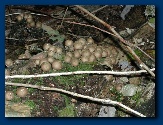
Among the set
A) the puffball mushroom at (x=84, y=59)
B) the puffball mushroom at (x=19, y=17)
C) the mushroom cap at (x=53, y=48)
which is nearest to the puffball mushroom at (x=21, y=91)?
the mushroom cap at (x=53, y=48)

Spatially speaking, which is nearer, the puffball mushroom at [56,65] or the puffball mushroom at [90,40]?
the puffball mushroom at [56,65]

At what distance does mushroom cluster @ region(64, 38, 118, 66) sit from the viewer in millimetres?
3213

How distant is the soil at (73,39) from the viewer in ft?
10.0

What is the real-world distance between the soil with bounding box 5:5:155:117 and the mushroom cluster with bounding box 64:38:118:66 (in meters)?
0.08

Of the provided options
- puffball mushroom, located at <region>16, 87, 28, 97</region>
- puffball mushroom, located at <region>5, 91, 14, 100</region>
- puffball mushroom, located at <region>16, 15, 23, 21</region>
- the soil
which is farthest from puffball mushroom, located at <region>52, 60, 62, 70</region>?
puffball mushroom, located at <region>16, 15, 23, 21</region>

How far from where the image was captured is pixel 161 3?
3.10m

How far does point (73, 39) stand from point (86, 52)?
240mm

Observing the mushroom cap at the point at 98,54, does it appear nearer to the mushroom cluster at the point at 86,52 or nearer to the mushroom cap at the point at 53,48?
the mushroom cluster at the point at 86,52

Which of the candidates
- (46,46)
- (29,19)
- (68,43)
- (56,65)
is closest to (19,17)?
(29,19)

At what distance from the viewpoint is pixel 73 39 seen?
3.40 meters

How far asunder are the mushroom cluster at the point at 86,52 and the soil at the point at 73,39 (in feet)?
0.27

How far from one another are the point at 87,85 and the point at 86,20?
2.27 feet

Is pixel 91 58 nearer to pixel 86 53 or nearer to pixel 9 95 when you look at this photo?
pixel 86 53

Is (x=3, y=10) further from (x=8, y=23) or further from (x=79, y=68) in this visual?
(x=79, y=68)
